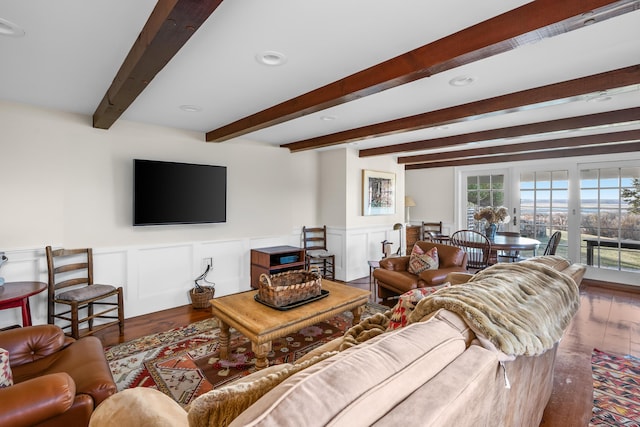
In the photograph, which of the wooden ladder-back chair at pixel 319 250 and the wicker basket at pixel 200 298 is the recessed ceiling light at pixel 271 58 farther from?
the wooden ladder-back chair at pixel 319 250

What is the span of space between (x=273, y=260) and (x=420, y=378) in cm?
343

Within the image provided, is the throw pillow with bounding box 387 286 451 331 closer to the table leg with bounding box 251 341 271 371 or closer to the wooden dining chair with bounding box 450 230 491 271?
the table leg with bounding box 251 341 271 371

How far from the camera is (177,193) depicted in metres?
3.66

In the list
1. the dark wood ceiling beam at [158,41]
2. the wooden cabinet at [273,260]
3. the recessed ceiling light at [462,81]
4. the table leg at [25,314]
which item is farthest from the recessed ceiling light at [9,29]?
the wooden cabinet at [273,260]

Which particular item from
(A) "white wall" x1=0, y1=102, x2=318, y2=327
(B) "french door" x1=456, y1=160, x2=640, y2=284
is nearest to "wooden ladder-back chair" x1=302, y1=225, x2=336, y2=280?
(A) "white wall" x1=0, y1=102, x2=318, y2=327

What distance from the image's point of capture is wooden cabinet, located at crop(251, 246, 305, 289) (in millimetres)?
4090

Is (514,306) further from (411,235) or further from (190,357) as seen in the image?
(411,235)

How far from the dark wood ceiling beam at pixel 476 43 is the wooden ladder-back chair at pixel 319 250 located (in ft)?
9.45

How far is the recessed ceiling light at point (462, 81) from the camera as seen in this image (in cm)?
222

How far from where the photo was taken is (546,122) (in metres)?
3.38

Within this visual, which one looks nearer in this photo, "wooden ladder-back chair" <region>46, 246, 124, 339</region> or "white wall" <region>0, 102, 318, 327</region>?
"wooden ladder-back chair" <region>46, 246, 124, 339</region>

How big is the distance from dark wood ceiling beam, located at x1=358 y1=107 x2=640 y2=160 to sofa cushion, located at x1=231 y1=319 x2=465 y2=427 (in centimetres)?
→ 340

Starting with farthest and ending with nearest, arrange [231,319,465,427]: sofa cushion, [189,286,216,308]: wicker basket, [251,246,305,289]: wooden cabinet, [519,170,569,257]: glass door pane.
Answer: [519,170,569,257]: glass door pane → [251,246,305,289]: wooden cabinet → [189,286,216,308]: wicker basket → [231,319,465,427]: sofa cushion

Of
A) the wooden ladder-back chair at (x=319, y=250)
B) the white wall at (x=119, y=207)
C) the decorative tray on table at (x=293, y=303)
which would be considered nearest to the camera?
the decorative tray on table at (x=293, y=303)
